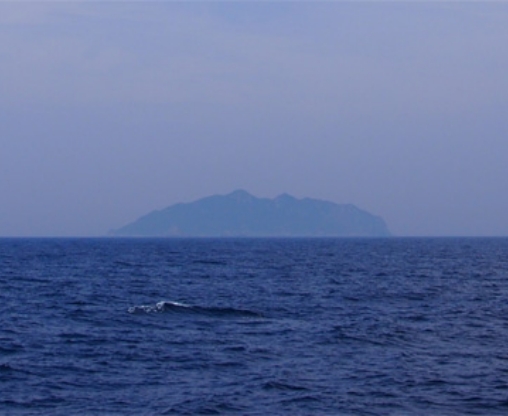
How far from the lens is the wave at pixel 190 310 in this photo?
44.8 meters

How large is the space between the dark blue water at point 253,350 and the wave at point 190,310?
0.34 feet

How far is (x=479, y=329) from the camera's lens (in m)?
39.9

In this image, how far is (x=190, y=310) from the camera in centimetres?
4612

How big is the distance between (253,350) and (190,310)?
13.4 metres

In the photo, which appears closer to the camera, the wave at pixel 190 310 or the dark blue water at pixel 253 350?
the dark blue water at pixel 253 350

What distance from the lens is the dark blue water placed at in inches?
977

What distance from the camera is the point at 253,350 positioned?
33188 millimetres

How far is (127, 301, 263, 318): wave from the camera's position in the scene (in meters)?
44.8

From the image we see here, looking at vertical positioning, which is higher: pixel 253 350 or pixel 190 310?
pixel 190 310

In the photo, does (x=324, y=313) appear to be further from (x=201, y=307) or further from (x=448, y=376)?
(x=448, y=376)

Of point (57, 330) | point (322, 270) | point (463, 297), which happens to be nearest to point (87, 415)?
point (57, 330)

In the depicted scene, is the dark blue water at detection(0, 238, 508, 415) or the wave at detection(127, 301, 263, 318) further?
the wave at detection(127, 301, 263, 318)

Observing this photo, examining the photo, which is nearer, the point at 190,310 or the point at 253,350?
the point at 253,350

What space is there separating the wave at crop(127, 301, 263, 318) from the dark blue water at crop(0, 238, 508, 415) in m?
0.10
